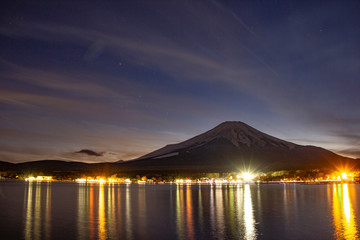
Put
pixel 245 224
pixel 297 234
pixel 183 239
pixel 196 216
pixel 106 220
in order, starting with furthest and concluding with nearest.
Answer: pixel 196 216 < pixel 106 220 < pixel 245 224 < pixel 297 234 < pixel 183 239

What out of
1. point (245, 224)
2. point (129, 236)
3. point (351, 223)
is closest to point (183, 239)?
point (129, 236)

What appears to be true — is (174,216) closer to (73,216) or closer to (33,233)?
(73,216)

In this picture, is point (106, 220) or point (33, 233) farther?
point (106, 220)

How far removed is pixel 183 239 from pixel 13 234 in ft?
43.2

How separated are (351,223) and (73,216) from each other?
1079 inches

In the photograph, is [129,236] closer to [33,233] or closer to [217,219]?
[33,233]

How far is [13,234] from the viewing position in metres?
28.6

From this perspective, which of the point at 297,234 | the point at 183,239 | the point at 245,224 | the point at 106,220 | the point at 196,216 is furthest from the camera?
the point at 196,216

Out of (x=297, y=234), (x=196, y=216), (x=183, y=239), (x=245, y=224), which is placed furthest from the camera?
(x=196, y=216)

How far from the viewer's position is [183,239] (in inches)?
1041

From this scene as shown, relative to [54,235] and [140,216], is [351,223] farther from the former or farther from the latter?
[54,235]

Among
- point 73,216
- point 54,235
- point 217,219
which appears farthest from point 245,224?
point 73,216

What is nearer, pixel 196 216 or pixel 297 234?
pixel 297 234

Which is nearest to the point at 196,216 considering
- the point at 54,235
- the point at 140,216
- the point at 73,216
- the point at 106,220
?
the point at 140,216
